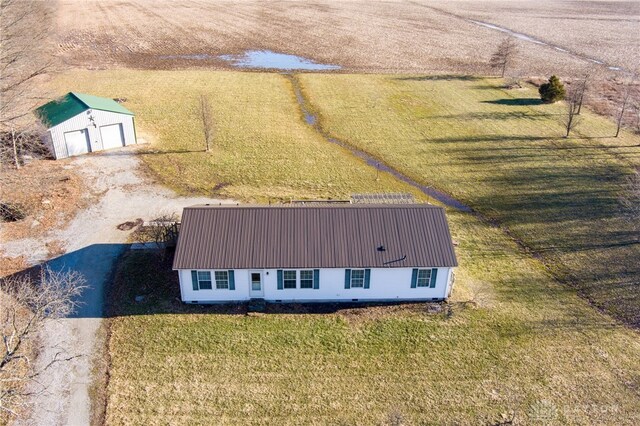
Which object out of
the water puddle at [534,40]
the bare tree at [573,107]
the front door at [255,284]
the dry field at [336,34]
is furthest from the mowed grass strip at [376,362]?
the water puddle at [534,40]

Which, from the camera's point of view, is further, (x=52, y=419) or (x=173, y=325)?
(x=173, y=325)

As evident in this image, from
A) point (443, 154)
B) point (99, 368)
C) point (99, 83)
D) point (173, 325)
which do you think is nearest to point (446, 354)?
point (173, 325)

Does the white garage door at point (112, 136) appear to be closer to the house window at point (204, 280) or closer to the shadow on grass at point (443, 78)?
the house window at point (204, 280)

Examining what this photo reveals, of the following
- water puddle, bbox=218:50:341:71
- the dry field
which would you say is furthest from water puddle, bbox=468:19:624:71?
water puddle, bbox=218:50:341:71

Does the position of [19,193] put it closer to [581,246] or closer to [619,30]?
[581,246]

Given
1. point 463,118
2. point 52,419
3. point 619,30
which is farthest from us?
point 619,30

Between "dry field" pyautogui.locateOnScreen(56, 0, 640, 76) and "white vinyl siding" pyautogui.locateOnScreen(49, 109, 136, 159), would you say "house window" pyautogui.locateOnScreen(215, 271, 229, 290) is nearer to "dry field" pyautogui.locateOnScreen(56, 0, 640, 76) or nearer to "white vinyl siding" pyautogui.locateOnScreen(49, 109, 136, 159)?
"white vinyl siding" pyautogui.locateOnScreen(49, 109, 136, 159)

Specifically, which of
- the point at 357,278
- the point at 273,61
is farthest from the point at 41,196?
the point at 273,61
